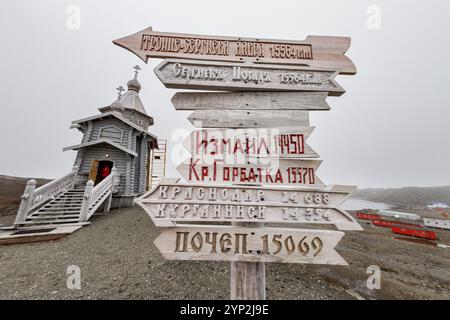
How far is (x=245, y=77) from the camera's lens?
2.03m

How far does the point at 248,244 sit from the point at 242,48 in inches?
97.9

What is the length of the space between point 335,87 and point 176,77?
208 cm

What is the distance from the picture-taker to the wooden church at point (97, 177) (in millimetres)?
7430

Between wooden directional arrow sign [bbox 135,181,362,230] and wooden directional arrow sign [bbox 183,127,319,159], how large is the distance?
0.40 m

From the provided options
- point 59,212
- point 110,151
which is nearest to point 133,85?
point 110,151

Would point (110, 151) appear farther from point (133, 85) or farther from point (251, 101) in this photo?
point (251, 101)

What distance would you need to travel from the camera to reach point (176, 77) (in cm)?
195

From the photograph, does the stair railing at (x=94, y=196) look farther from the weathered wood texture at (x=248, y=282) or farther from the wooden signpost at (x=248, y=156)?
the weathered wood texture at (x=248, y=282)

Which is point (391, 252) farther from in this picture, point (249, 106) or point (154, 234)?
point (154, 234)

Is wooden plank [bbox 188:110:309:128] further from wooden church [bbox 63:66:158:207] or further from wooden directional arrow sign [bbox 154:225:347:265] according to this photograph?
wooden church [bbox 63:66:158:207]

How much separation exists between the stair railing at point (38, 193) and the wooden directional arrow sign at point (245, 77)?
10.0 metres

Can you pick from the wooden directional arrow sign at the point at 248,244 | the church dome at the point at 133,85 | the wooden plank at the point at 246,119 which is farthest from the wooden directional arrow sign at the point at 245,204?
the church dome at the point at 133,85

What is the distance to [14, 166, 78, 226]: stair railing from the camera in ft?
22.7

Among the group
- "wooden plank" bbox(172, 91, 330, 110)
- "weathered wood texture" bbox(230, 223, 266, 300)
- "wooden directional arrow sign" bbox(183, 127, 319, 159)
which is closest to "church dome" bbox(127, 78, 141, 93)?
"wooden plank" bbox(172, 91, 330, 110)
